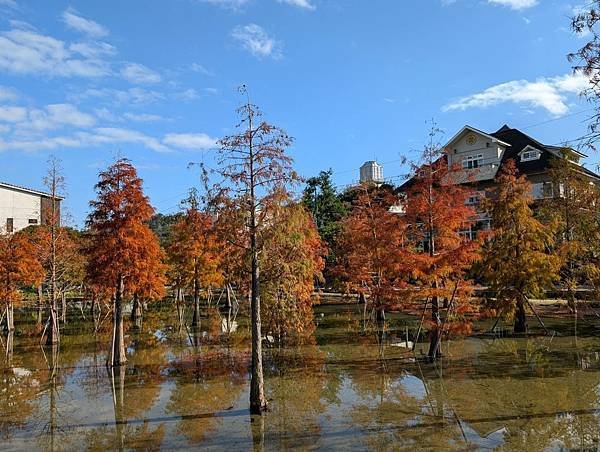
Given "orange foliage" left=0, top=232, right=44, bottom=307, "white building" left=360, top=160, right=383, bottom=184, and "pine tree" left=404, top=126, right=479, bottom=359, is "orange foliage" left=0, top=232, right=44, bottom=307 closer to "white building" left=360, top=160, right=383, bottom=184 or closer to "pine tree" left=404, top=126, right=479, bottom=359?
"pine tree" left=404, top=126, right=479, bottom=359

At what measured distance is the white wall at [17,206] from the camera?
62906mm

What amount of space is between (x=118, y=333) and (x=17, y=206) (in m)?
51.7

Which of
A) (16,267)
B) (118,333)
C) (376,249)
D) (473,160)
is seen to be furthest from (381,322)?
(16,267)

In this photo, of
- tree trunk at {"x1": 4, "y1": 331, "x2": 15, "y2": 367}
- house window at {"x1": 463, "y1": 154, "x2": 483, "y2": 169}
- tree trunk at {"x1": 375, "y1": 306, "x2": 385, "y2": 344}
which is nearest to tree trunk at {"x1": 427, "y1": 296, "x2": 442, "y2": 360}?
tree trunk at {"x1": 375, "y1": 306, "x2": 385, "y2": 344}

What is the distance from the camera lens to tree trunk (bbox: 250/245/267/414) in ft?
46.0

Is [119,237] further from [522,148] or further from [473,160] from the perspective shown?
[522,148]

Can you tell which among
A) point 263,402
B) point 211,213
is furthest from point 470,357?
point 211,213

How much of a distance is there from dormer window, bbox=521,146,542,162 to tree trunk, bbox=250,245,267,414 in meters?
37.9

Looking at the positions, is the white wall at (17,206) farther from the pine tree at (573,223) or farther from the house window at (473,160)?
the pine tree at (573,223)

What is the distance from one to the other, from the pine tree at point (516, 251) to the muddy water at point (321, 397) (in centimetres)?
267

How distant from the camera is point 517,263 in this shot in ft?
82.1

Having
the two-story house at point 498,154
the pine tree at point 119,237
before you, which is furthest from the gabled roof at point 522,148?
the pine tree at point 119,237

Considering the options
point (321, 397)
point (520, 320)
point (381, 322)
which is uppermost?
point (520, 320)

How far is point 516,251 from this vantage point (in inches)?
1005
